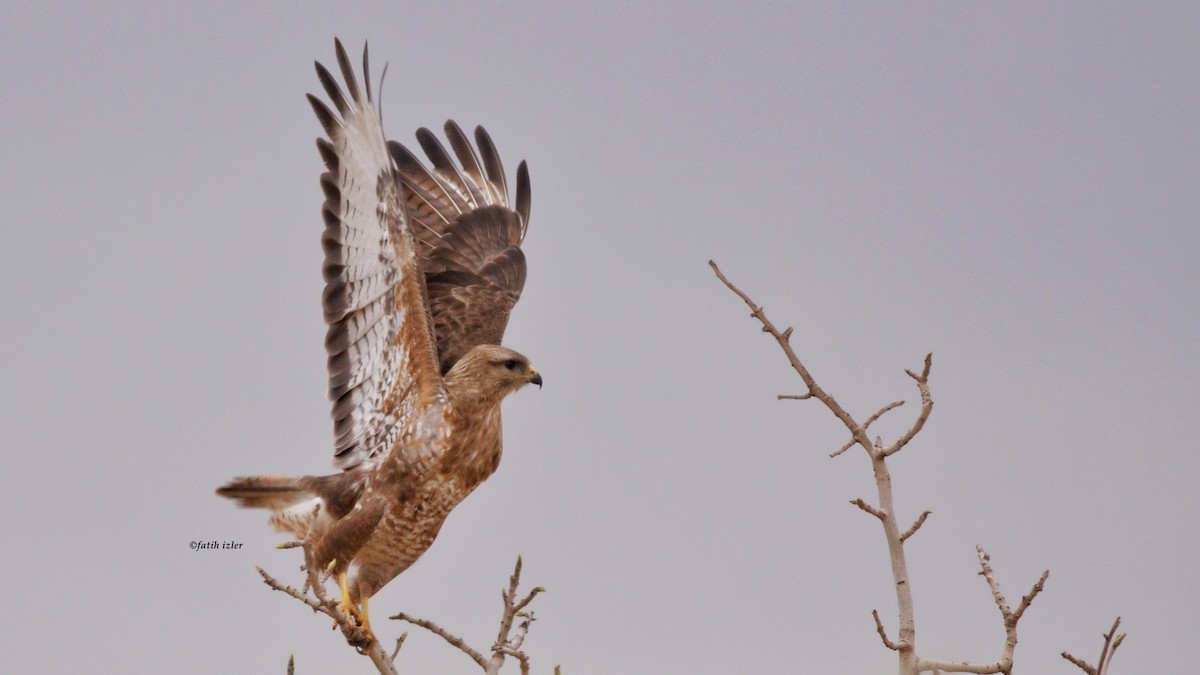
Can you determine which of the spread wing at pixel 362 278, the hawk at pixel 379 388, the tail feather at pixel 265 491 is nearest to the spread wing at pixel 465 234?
the hawk at pixel 379 388

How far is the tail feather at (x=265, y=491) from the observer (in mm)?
6848

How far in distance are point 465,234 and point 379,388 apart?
75.8 inches

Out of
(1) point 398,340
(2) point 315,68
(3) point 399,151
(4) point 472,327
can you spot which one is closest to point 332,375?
(1) point 398,340

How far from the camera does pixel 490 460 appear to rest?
659 centimetres

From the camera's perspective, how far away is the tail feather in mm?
6848

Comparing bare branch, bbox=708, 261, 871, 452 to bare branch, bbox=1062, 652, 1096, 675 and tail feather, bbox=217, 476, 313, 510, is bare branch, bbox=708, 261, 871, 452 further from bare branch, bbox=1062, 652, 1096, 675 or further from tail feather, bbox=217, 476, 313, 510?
tail feather, bbox=217, 476, 313, 510

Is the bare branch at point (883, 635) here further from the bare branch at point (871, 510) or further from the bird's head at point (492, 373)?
the bird's head at point (492, 373)

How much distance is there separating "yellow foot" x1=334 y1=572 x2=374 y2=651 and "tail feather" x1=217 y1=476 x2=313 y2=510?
2.44 feet

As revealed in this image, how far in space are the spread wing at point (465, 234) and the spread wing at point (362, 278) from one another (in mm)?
561

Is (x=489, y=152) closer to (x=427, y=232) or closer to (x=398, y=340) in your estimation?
(x=427, y=232)

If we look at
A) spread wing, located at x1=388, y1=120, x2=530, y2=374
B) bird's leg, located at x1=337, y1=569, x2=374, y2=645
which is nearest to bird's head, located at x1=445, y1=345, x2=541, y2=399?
spread wing, located at x1=388, y1=120, x2=530, y2=374

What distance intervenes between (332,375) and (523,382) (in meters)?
1.02

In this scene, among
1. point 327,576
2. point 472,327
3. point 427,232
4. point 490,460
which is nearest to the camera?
point 327,576

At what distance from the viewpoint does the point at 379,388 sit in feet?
22.6
